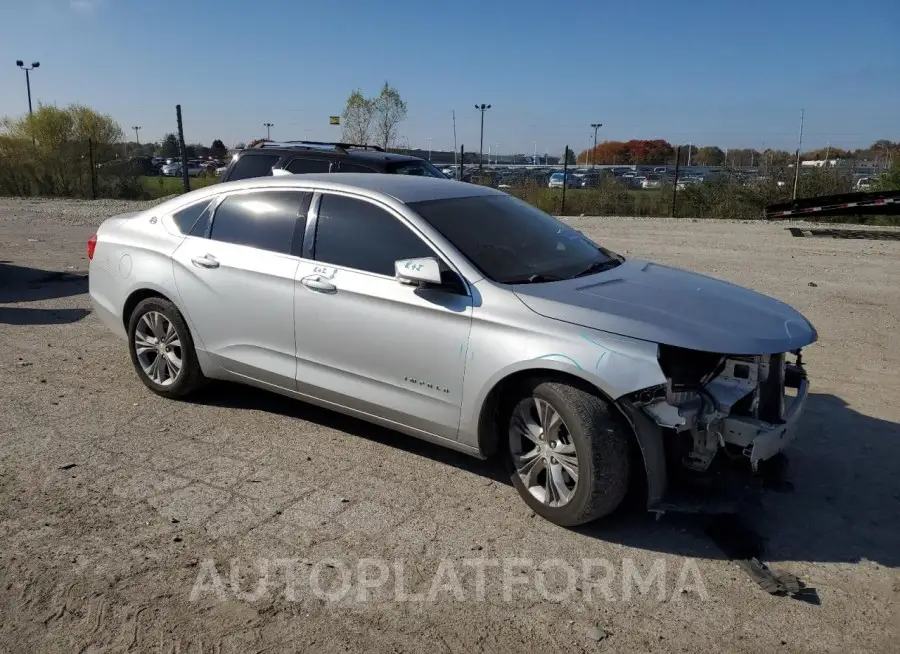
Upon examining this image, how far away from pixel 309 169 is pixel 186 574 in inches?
306

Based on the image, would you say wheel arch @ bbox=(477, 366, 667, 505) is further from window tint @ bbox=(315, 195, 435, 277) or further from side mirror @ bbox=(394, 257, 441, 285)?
window tint @ bbox=(315, 195, 435, 277)

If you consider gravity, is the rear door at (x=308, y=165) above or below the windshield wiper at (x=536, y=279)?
above

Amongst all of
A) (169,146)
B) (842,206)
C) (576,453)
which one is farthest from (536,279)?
(169,146)

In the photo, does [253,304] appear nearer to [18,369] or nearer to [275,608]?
[275,608]

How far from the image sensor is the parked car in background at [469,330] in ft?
12.3

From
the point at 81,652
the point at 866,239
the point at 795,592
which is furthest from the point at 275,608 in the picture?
the point at 866,239

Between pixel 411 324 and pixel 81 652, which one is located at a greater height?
pixel 411 324

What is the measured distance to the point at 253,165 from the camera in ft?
35.2

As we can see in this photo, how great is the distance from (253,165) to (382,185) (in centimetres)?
631

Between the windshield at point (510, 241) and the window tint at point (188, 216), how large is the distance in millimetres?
1818

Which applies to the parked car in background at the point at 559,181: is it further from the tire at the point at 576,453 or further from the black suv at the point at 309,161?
the tire at the point at 576,453

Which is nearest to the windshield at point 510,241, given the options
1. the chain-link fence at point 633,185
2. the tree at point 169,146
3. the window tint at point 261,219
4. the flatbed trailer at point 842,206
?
the window tint at point 261,219

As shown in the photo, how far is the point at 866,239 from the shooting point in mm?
15375

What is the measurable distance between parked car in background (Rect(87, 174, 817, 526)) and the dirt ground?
32 centimetres
